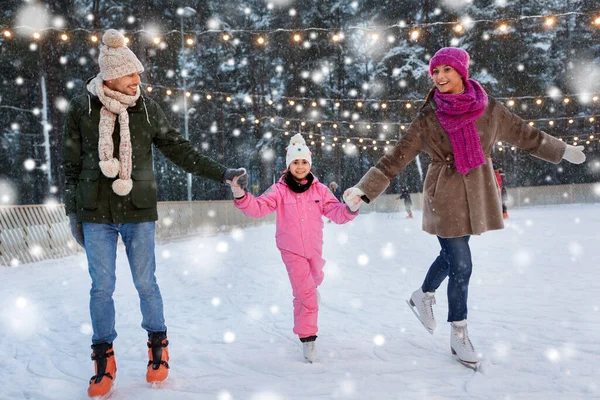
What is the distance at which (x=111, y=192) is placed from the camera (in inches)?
106

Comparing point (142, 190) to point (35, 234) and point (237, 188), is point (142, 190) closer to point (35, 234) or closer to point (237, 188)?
point (237, 188)

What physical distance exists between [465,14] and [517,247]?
2580 cm

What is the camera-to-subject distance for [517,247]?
8.52 metres

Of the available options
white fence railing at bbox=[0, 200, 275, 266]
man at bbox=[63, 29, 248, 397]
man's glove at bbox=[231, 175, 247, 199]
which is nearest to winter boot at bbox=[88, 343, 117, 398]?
man at bbox=[63, 29, 248, 397]

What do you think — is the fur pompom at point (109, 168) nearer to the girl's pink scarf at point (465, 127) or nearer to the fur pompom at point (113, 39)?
the fur pompom at point (113, 39)

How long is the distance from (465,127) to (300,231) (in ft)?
4.01

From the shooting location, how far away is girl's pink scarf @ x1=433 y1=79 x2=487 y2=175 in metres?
2.93

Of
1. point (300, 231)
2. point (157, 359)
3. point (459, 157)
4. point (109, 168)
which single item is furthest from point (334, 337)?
point (109, 168)

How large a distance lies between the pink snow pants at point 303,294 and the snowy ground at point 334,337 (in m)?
0.22

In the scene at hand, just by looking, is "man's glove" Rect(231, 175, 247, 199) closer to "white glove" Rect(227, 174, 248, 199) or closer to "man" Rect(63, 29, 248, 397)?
"white glove" Rect(227, 174, 248, 199)

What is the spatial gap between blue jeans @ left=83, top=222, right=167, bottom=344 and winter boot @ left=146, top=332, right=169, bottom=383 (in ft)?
0.16

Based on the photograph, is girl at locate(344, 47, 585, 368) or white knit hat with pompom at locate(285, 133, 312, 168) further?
white knit hat with pompom at locate(285, 133, 312, 168)

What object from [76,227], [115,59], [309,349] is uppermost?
[115,59]

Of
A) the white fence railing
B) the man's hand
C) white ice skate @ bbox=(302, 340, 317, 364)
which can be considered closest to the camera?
the man's hand
